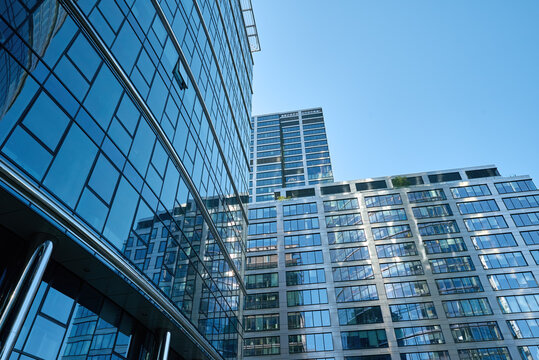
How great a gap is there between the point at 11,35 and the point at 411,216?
61.4 meters

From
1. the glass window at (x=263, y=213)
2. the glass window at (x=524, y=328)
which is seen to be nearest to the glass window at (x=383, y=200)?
the glass window at (x=263, y=213)

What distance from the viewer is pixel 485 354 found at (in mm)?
49312

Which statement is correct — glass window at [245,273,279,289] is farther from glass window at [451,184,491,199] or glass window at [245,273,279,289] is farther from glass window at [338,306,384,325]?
glass window at [451,184,491,199]

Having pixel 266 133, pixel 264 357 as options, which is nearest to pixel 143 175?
pixel 264 357

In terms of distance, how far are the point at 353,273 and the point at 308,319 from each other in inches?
387

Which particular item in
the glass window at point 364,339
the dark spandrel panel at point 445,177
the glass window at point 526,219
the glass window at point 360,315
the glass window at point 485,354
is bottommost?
the glass window at point 485,354

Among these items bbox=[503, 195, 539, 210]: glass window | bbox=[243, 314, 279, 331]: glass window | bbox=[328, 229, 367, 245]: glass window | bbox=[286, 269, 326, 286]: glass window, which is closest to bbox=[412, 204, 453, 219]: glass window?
bbox=[503, 195, 539, 210]: glass window

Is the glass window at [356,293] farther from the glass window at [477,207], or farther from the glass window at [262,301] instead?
the glass window at [477,207]

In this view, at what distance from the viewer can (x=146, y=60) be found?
62.1 ft

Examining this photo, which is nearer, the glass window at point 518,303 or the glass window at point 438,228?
the glass window at point 518,303

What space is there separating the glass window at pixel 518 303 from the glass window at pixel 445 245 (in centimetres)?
863

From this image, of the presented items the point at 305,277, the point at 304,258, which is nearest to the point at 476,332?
the point at 305,277

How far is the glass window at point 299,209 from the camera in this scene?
67.6 m

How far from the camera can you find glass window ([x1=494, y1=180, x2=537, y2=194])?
205ft
